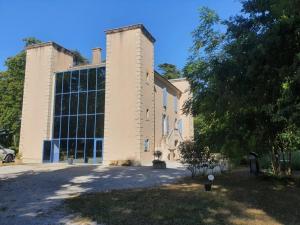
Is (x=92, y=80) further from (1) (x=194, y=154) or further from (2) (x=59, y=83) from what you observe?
(1) (x=194, y=154)

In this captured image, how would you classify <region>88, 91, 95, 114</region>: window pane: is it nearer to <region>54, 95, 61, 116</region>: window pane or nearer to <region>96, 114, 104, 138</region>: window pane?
<region>96, 114, 104, 138</region>: window pane

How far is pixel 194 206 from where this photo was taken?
7.66 m

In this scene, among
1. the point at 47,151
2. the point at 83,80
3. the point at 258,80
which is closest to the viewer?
the point at 258,80

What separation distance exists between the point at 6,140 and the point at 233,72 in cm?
3779

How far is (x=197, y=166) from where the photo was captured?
535 inches

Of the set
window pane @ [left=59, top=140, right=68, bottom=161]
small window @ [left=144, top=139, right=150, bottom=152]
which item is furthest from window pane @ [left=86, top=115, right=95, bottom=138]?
small window @ [left=144, top=139, right=150, bottom=152]

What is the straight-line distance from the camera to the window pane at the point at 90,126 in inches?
1010

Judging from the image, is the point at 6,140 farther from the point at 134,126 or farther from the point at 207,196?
the point at 207,196

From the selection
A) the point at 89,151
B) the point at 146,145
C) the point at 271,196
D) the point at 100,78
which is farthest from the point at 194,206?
the point at 100,78

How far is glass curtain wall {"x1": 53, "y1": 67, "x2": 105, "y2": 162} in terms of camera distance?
84.3 feet

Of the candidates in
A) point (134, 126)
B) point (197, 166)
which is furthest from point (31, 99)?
point (197, 166)

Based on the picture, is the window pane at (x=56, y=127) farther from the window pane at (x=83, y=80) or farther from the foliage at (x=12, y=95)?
the foliage at (x=12, y=95)

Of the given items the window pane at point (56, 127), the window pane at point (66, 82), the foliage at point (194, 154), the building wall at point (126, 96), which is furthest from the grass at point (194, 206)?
the window pane at point (66, 82)

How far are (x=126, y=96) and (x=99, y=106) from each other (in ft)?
9.44
